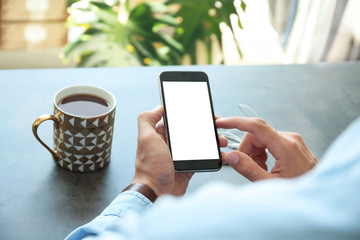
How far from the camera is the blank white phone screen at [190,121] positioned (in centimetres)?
77

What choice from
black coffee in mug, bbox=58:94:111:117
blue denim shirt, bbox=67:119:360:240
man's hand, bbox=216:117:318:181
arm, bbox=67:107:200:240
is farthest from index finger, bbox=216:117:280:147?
blue denim shirt, bbox=67:119:360:240

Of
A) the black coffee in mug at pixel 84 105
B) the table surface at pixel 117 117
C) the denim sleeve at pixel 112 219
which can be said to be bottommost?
the table surface at pixel 117 117

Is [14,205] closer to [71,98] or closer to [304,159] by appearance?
[71,98]

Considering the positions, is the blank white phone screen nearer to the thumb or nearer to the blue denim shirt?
the thumb

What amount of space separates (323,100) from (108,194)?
60 centimetres

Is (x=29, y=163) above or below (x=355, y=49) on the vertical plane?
above

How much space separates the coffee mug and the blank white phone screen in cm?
11

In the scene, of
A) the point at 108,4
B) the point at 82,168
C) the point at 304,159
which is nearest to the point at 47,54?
the point at 108,4

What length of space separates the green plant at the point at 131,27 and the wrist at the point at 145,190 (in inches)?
33.7

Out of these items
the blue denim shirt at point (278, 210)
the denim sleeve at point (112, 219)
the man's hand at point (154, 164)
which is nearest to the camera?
the blue denim shirt at point (278, 210)

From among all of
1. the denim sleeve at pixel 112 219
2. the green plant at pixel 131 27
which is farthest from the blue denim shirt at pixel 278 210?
the green plant at pixel 131 27

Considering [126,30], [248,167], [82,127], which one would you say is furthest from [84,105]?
[126,30]

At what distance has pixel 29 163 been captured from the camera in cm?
80

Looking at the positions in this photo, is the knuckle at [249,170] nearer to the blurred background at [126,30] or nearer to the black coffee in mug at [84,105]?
the black coffee in mug at [84,105]
